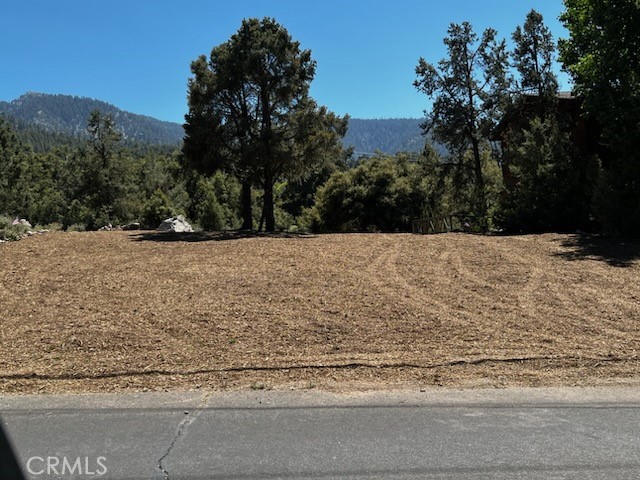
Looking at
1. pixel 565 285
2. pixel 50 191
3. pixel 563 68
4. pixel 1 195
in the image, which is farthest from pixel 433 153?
pixel 50 191

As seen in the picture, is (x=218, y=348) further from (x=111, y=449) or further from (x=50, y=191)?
(x=50, y=191)

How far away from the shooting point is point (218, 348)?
6.41 m

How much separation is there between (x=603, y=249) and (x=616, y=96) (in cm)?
589

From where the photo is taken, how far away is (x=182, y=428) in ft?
13.9

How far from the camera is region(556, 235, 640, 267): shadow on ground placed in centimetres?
1186

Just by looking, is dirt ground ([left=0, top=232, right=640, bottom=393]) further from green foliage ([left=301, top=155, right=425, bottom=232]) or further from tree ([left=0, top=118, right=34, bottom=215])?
tree ([left=0, top=118, right=34, bottom=215])

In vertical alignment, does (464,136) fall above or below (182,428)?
above

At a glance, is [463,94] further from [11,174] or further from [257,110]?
[11,174]

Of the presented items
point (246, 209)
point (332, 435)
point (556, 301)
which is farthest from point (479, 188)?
point (332, 435)

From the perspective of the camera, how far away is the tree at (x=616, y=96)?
15172 millimetres

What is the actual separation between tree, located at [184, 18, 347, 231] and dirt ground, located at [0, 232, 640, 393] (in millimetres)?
8682

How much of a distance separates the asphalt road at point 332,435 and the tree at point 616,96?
12.0m

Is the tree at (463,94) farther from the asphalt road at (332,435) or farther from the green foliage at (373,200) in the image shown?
the asphalt road at (332,435)

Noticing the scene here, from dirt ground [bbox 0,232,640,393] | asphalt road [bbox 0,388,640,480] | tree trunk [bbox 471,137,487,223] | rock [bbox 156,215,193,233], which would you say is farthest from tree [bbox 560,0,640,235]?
rock [bbox 156,215,193,233]
